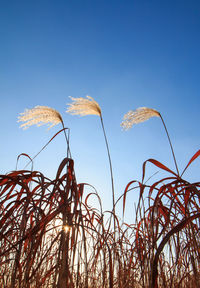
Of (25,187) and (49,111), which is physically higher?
(49,111)

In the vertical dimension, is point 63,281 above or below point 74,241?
below

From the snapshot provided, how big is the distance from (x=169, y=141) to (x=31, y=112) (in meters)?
1.36

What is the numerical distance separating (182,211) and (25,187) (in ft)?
3.95

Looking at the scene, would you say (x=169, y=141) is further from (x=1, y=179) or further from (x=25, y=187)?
(x=1, y=179)

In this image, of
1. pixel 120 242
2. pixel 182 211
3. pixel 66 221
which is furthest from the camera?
pixel 120 242

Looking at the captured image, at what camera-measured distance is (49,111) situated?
228 cm

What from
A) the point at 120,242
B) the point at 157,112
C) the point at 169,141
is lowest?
the point at 120,242

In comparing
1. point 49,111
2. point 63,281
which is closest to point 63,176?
point 63,281

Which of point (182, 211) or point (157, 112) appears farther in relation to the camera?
point (157, 112)

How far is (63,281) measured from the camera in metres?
1.13

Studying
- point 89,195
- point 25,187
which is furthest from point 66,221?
point 89,195

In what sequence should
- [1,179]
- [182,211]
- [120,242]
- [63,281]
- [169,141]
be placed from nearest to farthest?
1. [63,281]
2. [1,179]
3. [182,211]
4. [169,141]
5. [120,242]

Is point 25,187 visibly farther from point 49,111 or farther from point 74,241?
point 49,111

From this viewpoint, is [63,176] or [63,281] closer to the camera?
[63,281]
